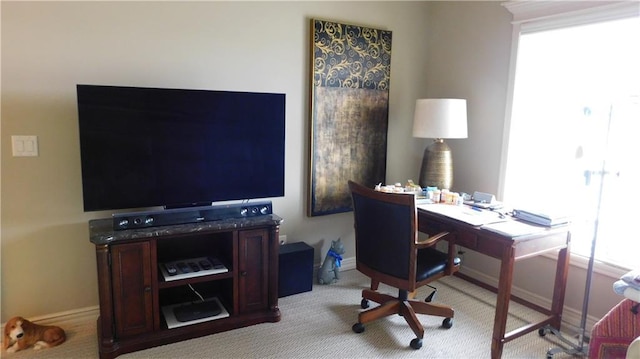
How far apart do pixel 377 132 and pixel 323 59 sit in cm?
78

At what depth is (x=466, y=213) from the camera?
258 cm

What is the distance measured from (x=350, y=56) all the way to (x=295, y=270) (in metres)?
1.70

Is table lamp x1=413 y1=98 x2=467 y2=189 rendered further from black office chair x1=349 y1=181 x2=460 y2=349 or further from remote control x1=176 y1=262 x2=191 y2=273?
remote control x1=176 y1=262 x2=191 y2=273

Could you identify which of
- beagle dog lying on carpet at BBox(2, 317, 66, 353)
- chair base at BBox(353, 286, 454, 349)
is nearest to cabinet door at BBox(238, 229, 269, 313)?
chair base at BBox(353, 286, 454, 349)

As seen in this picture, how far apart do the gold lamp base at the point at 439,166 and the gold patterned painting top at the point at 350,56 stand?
27.9 inches

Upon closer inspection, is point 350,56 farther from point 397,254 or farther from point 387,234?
point 397,254

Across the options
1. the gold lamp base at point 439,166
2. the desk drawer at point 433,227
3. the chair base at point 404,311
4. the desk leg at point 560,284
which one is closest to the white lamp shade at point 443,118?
the gold lamp base at point 439,166

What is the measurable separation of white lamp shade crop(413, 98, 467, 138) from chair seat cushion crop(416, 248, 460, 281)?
857 millimetres

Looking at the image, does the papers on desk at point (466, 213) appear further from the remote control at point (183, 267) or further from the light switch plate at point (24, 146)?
the light switch plate at point (24, 146)

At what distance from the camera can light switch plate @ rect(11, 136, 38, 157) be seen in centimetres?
227

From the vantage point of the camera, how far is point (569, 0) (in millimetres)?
2609

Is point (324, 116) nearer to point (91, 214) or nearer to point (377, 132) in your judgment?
point (377, 132)

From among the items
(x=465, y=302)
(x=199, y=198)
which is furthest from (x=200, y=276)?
(x=465, y=302)

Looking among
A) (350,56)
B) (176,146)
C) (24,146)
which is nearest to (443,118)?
(350,56)
